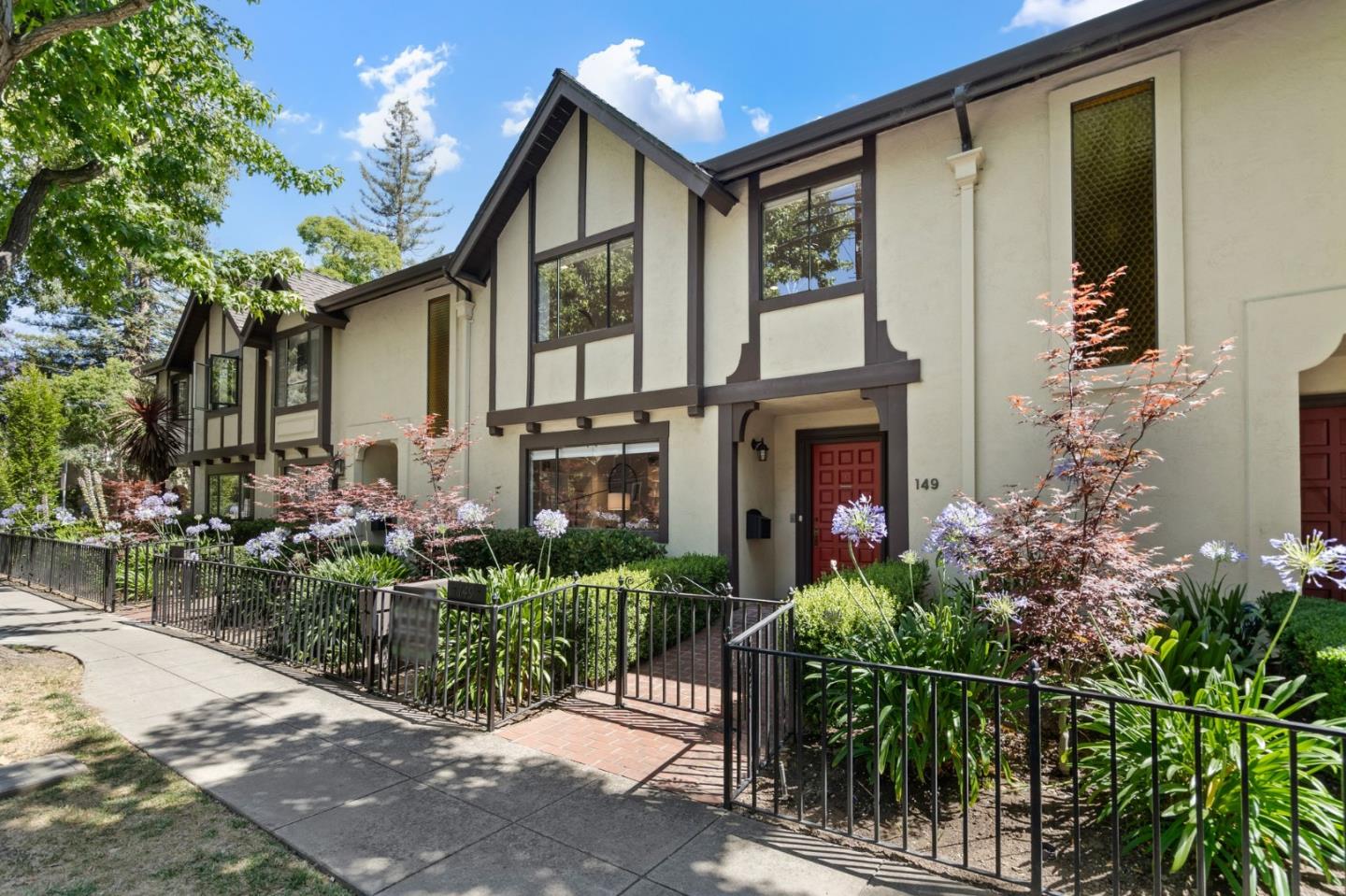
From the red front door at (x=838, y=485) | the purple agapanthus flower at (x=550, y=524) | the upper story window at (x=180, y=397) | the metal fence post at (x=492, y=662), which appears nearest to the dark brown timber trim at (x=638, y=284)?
the red front door at (x=838, y=485)

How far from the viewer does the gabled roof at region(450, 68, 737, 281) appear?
9102 mm

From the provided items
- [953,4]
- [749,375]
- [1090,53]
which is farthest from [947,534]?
[953,4]

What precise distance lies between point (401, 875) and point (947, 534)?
4.02 meters

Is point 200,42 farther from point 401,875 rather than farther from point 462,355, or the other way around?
point 401,875

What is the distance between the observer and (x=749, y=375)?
9070mm

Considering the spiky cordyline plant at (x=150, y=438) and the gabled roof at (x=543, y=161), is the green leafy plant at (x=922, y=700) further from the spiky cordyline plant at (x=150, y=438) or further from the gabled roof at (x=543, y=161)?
the spiky cordyline plant at (x=150, y=438)

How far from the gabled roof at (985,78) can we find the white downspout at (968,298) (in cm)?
70

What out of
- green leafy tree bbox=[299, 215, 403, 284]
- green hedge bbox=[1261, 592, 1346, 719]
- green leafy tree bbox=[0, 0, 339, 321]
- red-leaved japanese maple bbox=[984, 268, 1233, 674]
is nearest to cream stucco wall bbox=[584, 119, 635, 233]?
green leafy tree bbox=[0, 0, 339, 321]

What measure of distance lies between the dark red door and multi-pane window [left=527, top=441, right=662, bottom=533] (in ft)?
25.0

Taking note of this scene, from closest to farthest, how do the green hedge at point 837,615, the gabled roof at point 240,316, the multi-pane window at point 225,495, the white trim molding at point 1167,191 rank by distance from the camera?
the green hedge at point 837,615 < the white trim molding at point 1167,191 < the gabled roof at point 240,316 < the multi-pane window at point 225,495

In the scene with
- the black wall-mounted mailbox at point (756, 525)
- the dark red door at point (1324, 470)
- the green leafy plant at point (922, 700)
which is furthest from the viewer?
the black wall-mounted mailbox at point (756, 525)

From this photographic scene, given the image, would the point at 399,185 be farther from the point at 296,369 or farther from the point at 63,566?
the point at 63,566

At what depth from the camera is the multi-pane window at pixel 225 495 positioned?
60.1 feet

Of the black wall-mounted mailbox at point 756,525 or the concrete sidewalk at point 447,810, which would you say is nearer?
the concrete sidewalk at point 447,810
